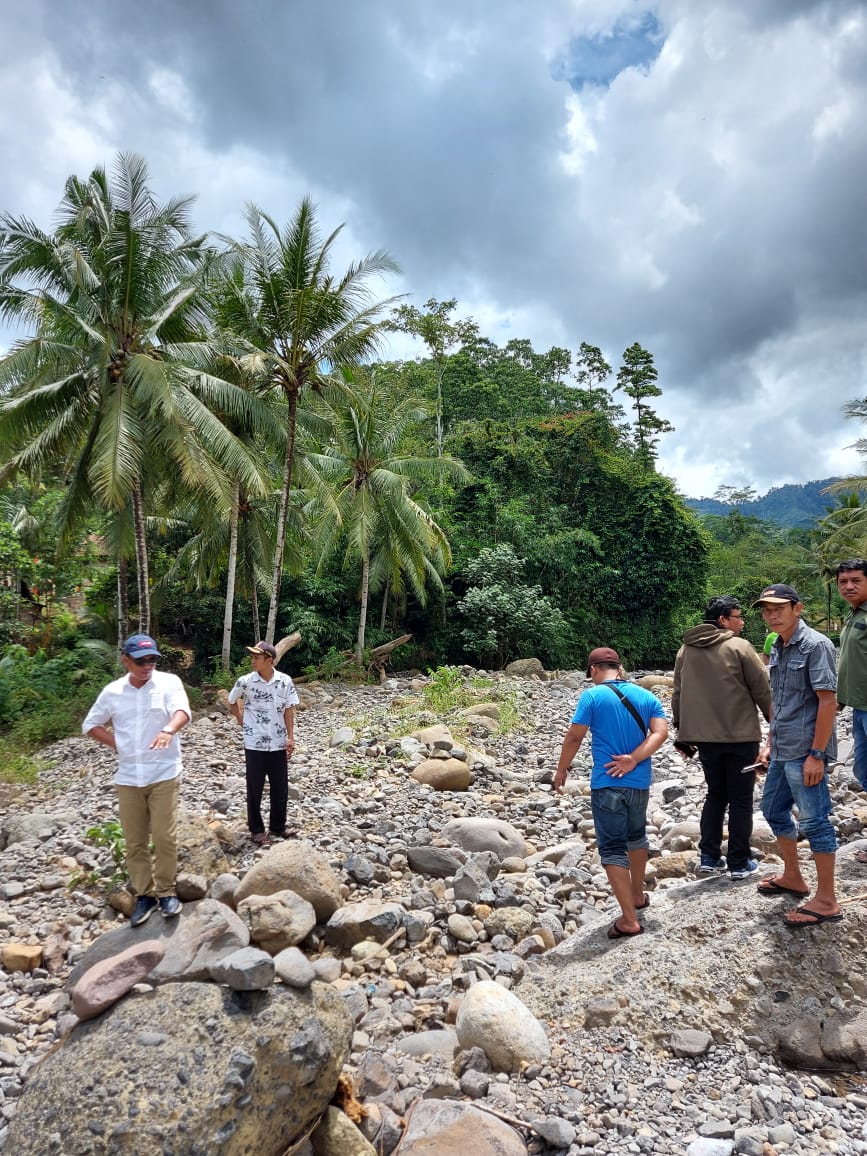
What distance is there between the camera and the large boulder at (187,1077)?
2.46m

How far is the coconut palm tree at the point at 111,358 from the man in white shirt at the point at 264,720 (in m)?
6.54

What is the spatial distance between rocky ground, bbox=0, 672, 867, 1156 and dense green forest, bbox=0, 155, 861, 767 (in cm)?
726

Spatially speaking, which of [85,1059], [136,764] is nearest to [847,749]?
[136,764]

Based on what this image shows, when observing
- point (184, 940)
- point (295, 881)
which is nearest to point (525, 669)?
point (295, 881)

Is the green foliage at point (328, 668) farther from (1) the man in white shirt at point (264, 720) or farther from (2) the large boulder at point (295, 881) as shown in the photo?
(2) the large boulder at point (295, 881)

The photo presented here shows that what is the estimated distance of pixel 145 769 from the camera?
13.9ft

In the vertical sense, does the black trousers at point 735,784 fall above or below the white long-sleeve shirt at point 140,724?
below

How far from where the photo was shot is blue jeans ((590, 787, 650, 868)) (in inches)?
158

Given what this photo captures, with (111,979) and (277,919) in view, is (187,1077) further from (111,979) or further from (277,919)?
(277,919)

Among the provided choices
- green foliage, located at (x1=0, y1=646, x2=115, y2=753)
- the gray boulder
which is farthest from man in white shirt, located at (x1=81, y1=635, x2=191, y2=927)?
green foliage, located at (x1=0, y1=646, x2=115, y2=753)

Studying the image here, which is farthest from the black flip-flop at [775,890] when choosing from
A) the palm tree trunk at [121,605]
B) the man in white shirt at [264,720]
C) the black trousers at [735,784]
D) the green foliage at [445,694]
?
the palm tree trunk at [121,605]

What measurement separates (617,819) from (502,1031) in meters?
1.27

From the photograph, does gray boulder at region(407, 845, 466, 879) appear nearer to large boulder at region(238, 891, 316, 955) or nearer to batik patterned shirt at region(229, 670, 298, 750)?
large boulder at region(238, 891, 316, 955)

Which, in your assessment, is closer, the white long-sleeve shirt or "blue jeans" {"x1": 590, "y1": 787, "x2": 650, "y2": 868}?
"blue jeans" {"x1": 590, "y1": 787, "x2": 650, "y2": 868}
